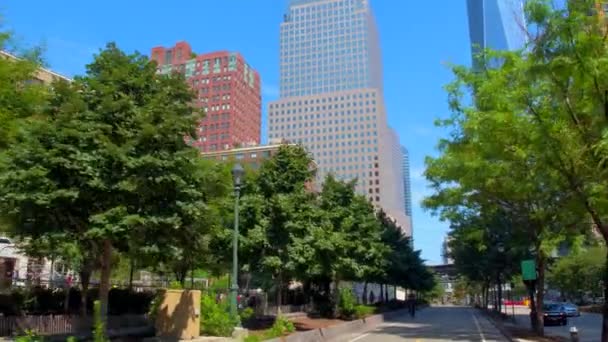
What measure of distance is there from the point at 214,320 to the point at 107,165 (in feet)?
24.1

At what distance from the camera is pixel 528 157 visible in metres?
18.6

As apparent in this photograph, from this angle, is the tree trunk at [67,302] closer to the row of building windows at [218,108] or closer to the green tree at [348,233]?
the green tree at [348,233]

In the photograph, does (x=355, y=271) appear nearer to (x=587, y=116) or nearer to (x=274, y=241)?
(x=274, y=241)

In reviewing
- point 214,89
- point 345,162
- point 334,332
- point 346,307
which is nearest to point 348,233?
point 346,307

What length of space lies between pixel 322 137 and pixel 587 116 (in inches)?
7015

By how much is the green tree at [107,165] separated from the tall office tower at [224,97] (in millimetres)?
136809

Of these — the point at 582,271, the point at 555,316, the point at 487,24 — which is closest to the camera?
the point at 555,316

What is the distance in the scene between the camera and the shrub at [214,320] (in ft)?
62.9

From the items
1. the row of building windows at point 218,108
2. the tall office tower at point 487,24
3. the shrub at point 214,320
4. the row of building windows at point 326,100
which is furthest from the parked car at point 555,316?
the row of building windows at point 326,100

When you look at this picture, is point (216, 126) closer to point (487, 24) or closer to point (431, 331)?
point (487, 24)

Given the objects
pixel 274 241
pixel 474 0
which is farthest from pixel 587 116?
pixel 474 0

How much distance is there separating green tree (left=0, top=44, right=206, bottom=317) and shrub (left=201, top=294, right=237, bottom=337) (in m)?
4.34

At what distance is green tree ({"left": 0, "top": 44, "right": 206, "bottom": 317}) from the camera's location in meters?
14.2

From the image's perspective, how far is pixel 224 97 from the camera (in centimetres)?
16100
